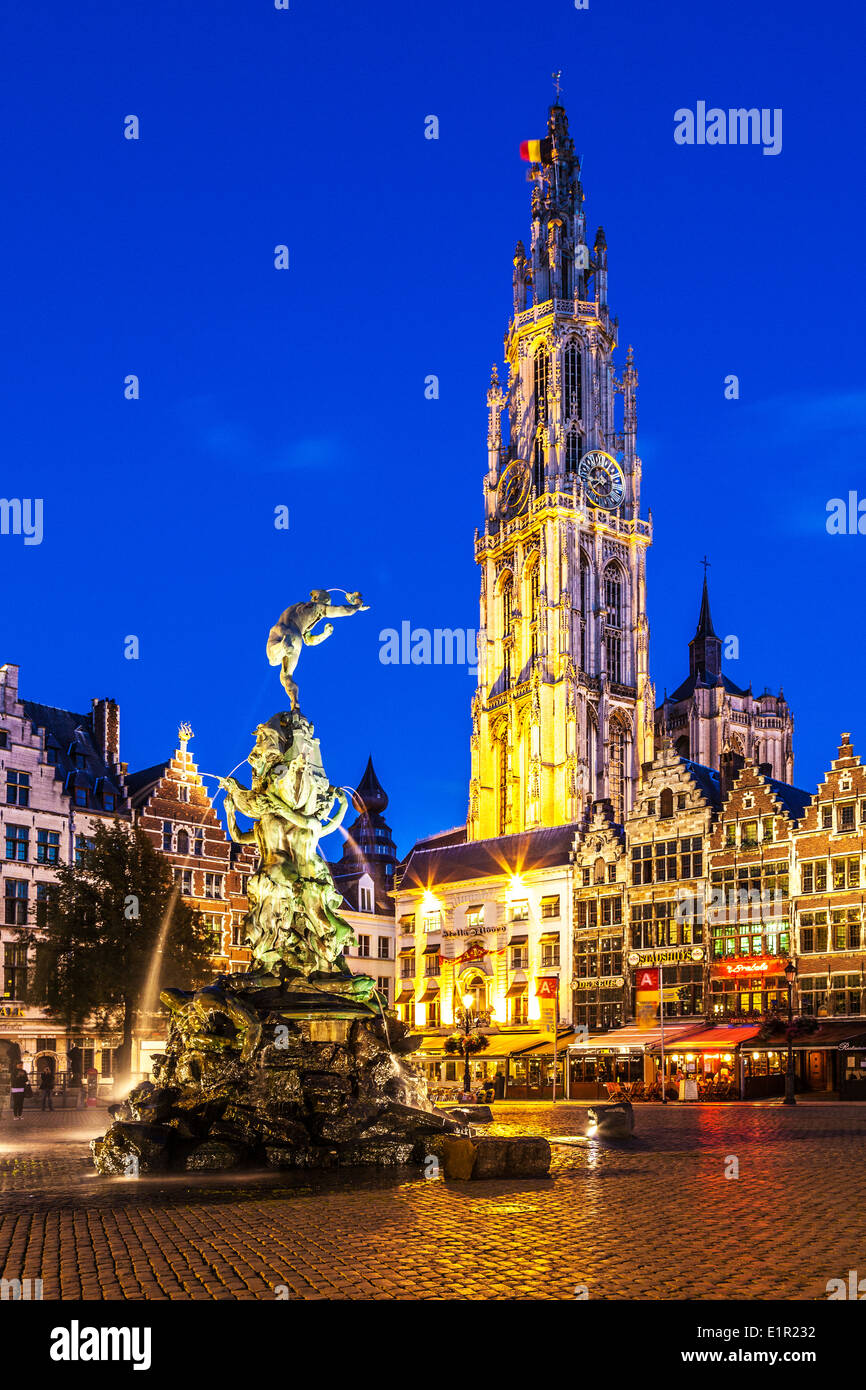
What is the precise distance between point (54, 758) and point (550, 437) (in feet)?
190

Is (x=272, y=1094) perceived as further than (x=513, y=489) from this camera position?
No

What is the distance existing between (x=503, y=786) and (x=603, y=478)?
2698 centimetres

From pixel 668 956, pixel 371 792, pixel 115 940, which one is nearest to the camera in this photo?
pixel 115 940

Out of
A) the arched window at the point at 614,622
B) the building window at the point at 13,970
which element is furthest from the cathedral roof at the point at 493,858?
the arched window at the point at 614,622

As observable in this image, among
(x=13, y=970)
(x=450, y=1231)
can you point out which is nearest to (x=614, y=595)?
(x=13, y=970)

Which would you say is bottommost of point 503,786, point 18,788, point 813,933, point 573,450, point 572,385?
point 813,933

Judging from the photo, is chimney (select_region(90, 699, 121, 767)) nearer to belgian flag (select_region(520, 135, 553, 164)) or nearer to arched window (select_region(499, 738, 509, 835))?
arched window (select_region(499, 738, 509, 835))

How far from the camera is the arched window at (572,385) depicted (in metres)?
116

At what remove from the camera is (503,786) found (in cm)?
11006

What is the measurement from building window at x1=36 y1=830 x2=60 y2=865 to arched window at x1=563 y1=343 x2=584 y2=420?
6509cm

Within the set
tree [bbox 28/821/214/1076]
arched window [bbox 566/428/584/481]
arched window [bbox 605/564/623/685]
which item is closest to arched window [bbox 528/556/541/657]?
arched window [bbox 605/564/623/685]

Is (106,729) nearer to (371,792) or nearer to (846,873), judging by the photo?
(846,873)
